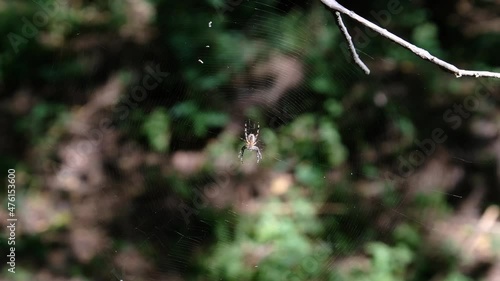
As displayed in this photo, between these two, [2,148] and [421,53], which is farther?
[2,148]

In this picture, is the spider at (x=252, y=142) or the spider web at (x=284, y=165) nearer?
the spider web at (x=284, y=165)

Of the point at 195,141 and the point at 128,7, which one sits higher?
the point at 128,7

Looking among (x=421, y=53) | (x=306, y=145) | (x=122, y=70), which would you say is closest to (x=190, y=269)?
(x=306, y=145)

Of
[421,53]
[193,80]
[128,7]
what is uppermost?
[128,7]

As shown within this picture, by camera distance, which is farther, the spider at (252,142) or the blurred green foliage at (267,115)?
the spider at (252,142)

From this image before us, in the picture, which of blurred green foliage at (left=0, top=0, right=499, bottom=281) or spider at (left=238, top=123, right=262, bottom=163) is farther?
spider at (left=238, top=123, right=262, bottom=163)

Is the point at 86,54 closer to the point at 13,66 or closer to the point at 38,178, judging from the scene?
the point at 13,66

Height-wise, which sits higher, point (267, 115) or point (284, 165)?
point (267, 115)

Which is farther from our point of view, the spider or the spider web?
the spider

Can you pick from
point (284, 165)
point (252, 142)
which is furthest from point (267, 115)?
point (284, 165)

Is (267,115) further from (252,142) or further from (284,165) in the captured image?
(284,165)

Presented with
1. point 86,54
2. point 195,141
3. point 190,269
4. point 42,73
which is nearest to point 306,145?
point 195,141
